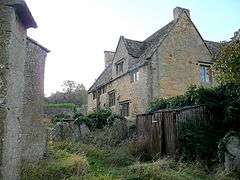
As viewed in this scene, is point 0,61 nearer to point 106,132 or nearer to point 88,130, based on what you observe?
point 106,132

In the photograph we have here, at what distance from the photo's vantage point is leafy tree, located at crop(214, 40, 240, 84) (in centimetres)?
1627

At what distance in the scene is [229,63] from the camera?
16688mm

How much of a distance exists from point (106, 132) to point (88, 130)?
3.30 metres

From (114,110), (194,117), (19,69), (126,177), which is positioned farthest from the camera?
(114,110)

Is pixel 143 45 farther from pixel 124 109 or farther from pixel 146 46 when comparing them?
pixel 124 109

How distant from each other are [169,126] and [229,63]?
469 cm

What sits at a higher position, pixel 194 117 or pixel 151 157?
pixel 194 117

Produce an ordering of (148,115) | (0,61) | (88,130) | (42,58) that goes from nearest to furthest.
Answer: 1. (0,61)
2. (42,58)
3. (148,115)
4. (88,130)

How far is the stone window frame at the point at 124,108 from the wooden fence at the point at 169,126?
11893 millimetres

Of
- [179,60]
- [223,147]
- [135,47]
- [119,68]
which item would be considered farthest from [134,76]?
[223,147]

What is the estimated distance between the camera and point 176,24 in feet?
87.7

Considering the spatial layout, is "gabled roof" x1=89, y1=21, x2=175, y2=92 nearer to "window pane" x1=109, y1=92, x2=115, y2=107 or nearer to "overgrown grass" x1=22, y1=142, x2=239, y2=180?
"window pane" x1=109, y1=92, x2=115, y2=107

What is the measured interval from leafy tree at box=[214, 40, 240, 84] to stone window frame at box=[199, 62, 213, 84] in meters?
9.63

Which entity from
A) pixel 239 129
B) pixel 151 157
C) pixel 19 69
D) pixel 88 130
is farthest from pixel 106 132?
pixel 19 69
